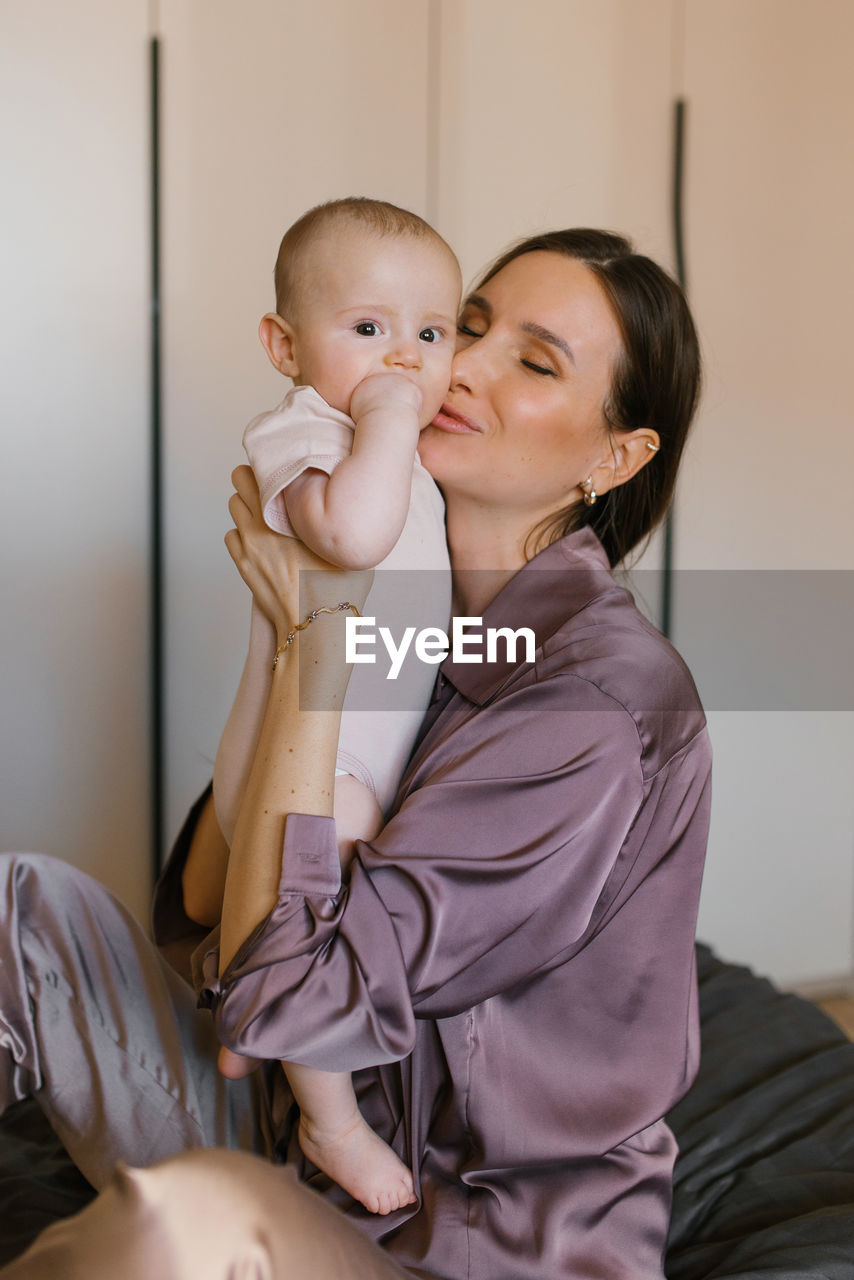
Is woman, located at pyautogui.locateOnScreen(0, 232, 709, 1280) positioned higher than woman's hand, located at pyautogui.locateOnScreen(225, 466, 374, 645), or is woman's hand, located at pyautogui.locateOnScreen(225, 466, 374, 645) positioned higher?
woman's hand, located at pyautogui.locateOnScreen(225, 466, 374, 645)

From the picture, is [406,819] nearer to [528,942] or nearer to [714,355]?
[528,942]

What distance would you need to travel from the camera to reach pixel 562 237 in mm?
1670

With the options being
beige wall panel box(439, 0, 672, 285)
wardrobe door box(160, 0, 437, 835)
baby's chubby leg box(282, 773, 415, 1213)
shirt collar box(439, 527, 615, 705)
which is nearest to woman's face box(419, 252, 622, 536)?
shirt collar box(439, 527, 615, 705)

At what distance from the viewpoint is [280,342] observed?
143 cm

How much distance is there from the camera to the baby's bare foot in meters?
1.21

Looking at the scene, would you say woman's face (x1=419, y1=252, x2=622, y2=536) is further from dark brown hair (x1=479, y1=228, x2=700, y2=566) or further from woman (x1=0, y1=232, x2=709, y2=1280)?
woman (x1=0, y1=232, x2=709, y2=1280)

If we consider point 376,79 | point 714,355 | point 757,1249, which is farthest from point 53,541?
point 757,1249

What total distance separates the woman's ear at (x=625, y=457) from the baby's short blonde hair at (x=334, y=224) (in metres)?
0.43

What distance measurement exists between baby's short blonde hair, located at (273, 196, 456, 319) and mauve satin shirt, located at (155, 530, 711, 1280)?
1.69ft

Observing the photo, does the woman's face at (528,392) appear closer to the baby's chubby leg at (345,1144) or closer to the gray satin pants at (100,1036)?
the baby's chubby leg at (345,1144)

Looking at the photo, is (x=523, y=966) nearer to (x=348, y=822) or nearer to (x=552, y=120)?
(x=348, y=822)

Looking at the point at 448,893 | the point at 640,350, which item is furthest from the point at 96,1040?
the point at 640,350

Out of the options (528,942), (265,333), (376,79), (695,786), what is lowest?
(528,942)

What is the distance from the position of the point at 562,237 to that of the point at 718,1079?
4.41ft
